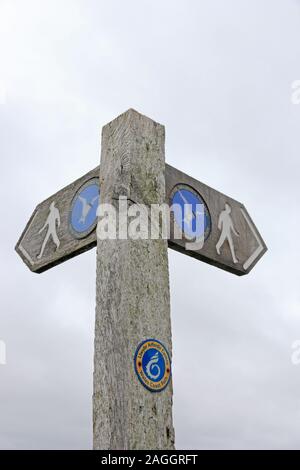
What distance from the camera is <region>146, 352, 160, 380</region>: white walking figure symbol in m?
1.88

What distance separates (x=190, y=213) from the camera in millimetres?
2391

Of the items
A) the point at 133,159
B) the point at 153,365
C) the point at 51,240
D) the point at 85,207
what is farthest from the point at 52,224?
the point at 153,365

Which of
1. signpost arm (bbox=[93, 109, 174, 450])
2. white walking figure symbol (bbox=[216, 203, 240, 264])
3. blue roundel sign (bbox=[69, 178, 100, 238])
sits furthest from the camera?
white walking figure symbol (bbox=[216, 203, 240, 264])

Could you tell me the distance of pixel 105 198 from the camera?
7.09ft

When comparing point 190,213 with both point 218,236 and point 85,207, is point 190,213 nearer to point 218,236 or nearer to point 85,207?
point 218,236

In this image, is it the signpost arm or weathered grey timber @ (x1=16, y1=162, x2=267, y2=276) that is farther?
weathered grey timber @ (x1=16, y1=162, x2=267, y2=276)

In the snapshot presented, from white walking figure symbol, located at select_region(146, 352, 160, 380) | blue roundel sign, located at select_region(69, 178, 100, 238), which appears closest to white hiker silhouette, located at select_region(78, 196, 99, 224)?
blue roundel sign, located at select_region(69, 178, 100, 238)

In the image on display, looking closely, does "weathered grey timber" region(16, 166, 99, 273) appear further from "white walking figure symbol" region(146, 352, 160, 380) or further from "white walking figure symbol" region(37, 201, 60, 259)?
"white walking figure symbol" region(146, 352, 160, 380)

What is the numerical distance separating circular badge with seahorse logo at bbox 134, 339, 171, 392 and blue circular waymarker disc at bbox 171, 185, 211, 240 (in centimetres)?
57

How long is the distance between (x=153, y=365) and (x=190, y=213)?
742mm

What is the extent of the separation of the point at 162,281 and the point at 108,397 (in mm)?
463

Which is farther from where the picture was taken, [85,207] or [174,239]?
[85,207]

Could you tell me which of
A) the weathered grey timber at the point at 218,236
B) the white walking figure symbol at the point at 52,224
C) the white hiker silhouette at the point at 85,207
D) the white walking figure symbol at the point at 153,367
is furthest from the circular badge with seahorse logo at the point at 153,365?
the white walking figure symbol at the point at 52,224
